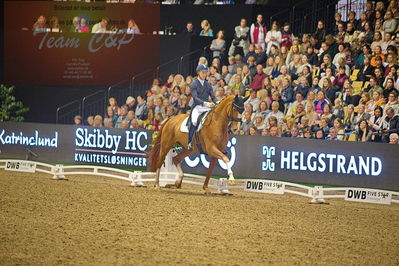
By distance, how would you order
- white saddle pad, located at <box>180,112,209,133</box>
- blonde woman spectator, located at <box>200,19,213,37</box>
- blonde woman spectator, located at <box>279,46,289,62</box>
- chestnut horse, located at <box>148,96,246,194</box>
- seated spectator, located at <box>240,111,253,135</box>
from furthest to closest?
blonde woman spectator, located at <box>200,19,213,37</box> < blonde woman spectator, located at <box>279,46,289,62</box> < seated spectator, located at <box>240,111,253,135</box> < white saddle pad, located at <box>180,112,209,133</box> < chestnut horse, located at <box>148,96,246,194</box>

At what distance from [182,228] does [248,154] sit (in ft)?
24.6

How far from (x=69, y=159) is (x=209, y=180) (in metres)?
5.94

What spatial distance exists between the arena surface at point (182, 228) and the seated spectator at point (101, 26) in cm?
981

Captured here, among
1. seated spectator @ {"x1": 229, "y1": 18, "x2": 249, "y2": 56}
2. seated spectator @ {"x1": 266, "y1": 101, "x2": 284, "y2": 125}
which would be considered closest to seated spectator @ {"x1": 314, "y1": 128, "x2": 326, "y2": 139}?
seated spectator @ {"x1": 266, "y1": 101, "x2": 284, "y2": 125}

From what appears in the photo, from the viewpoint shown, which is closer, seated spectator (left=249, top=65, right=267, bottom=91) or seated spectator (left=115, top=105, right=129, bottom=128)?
seated spectator (left=249, top=65, right=267, bottom=91)

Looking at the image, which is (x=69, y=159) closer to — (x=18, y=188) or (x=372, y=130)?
(x=18, y=188)

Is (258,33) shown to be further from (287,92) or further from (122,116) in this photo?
(122,116)

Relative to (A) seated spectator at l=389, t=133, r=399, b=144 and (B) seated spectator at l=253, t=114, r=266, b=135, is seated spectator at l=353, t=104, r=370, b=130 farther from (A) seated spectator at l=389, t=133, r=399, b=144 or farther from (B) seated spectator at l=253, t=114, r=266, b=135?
(B) seated spectator at l=253, t=114, r=266, b=135

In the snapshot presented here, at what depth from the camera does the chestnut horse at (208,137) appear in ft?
52.1

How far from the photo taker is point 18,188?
16.0 meters

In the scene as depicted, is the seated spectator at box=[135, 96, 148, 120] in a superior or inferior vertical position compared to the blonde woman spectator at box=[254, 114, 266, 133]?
superior

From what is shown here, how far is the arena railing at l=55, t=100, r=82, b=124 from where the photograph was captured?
2577 centimetres

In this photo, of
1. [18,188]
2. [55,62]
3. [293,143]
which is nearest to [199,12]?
[55,62]

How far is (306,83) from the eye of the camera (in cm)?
2019
